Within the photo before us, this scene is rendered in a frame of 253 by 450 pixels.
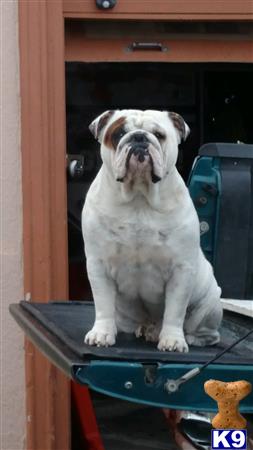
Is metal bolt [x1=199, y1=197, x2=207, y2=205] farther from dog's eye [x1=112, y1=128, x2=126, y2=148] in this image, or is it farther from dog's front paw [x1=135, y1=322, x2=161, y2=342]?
dog's eye [x1=112, y1=128, x2=126, y2=148]

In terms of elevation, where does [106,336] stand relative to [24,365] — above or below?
above

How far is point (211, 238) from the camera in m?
5.05

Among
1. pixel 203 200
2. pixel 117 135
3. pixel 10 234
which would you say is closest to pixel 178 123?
pixel 117 135

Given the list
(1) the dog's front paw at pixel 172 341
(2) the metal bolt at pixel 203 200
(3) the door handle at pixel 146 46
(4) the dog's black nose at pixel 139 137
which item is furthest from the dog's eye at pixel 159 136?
(3) the door handle at pixel 146 46

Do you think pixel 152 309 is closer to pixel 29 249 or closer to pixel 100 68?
pixel 29 249

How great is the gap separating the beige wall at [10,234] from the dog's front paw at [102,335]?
1.93 meters

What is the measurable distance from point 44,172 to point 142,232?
194cm

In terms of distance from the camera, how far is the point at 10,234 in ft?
18.6

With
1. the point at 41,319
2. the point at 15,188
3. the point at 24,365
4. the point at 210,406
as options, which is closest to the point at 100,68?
the point at 15,188

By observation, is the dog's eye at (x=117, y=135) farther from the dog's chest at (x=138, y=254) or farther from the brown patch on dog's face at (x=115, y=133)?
the dog's chest at (x=138, y=254)

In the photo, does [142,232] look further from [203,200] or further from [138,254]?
[203,200]

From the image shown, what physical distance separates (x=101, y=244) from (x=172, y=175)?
32 cm

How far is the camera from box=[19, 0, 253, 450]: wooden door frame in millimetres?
5535

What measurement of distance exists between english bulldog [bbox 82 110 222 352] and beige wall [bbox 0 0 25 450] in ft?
6.05
